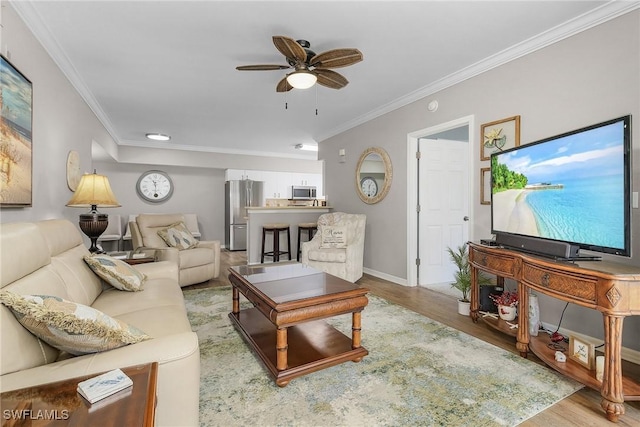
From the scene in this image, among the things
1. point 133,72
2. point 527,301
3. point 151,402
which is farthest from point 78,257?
point 527,301

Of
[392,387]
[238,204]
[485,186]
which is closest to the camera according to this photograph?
[392,387]

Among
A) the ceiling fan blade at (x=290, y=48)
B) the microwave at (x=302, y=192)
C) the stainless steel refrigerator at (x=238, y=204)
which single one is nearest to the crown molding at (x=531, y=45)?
the ceiling fan blade at (x=290, y=48)

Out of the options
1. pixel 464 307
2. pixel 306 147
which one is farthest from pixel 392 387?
pixel 306 147

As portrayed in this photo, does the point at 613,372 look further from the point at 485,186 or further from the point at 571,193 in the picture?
the point at 485,186

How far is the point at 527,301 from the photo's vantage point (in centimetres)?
208

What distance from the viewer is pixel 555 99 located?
8.15ft

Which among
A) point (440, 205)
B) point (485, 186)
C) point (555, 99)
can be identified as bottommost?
point (440, 205)

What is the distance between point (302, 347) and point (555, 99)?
9.23 feet

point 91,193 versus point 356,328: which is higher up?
point 91,193

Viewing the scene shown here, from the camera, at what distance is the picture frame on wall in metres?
2.98

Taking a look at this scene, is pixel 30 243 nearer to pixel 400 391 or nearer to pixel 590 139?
pixel 400 391

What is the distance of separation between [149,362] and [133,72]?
10.7 feet

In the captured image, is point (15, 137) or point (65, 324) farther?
point (15, 137)

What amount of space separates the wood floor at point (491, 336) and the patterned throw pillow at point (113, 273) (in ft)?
6.10
